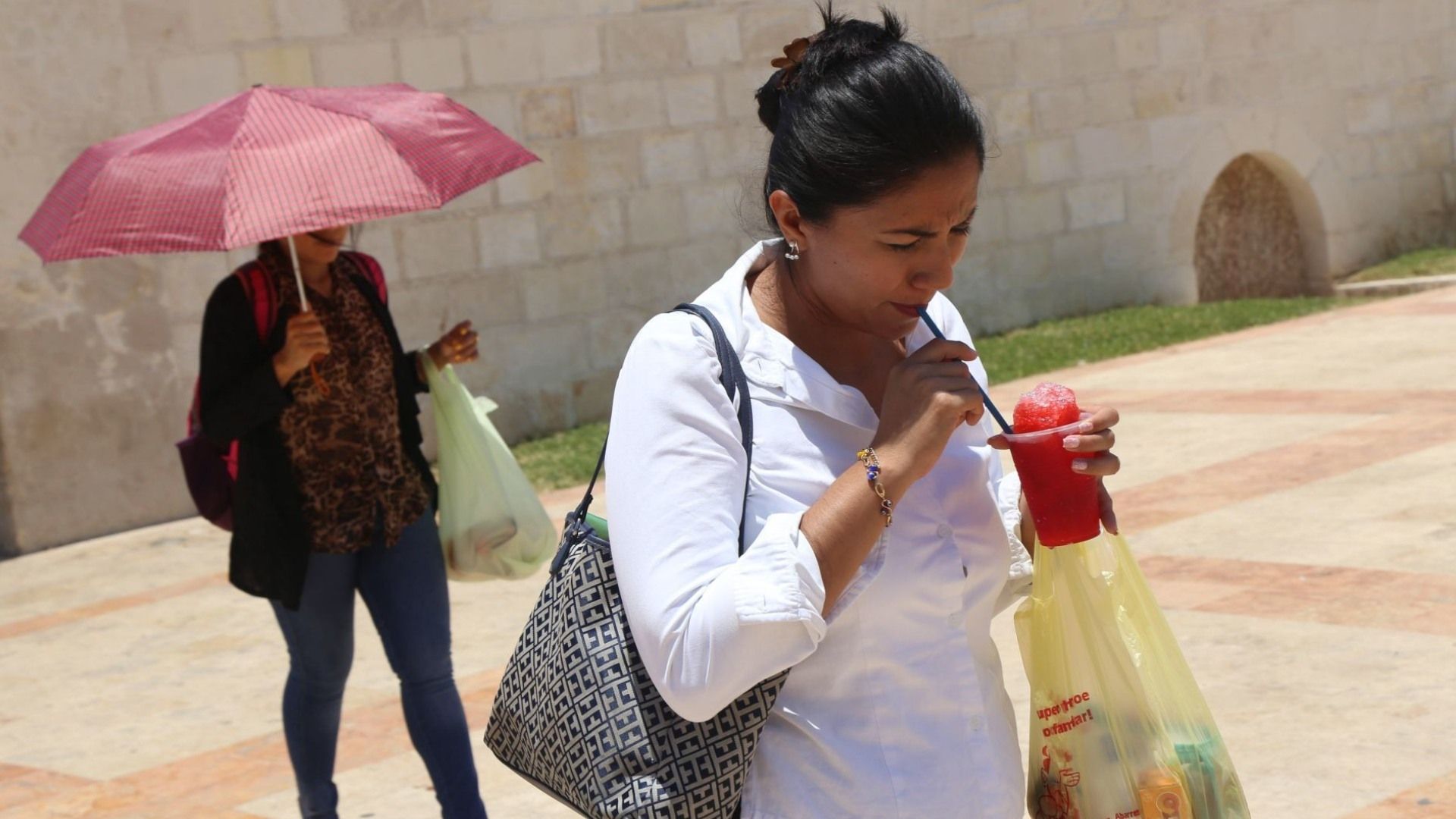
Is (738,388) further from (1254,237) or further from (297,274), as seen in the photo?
(1254,237)

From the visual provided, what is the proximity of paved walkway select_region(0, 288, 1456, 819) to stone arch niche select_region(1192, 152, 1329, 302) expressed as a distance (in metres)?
5.19

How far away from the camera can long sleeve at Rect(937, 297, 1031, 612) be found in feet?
A: 6.88

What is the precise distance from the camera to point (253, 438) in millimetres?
3916

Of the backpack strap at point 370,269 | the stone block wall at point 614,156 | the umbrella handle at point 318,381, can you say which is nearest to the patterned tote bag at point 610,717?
the umbrella handle at point 318,381

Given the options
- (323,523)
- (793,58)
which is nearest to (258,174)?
(323,523)

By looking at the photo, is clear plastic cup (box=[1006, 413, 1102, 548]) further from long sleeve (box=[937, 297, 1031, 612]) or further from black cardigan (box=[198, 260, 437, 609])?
black cardigan (box=[198, 260, 437, 609])

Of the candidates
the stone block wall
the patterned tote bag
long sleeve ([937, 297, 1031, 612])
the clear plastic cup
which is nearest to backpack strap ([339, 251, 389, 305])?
long sleeve ([937, 297, 1031, 612])

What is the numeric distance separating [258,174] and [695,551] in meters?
2.57

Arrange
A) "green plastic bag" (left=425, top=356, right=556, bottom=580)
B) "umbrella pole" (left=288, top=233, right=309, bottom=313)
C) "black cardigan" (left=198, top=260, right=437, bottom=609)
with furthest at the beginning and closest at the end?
"green plastic bag" (left=425, top=356, right=556, bottom=580) → "umbrella pole" (left=288, top=233, right=309, bottom=313) → "black cardigan" (left=198, top=260, right=437, bottom=609)

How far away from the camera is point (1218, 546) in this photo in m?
6.03

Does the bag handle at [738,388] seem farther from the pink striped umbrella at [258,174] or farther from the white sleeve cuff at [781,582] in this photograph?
the pink striped umbrella at [258,174]

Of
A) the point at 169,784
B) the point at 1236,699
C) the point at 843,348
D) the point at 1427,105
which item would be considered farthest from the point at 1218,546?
the point at 1427,105

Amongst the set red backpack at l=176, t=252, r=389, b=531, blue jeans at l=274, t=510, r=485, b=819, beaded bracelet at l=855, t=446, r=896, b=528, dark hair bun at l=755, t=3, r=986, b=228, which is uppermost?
dark hair bun at l=755, t=3, r=986, b=228

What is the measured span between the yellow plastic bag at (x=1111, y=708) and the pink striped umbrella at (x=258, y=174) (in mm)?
2292
